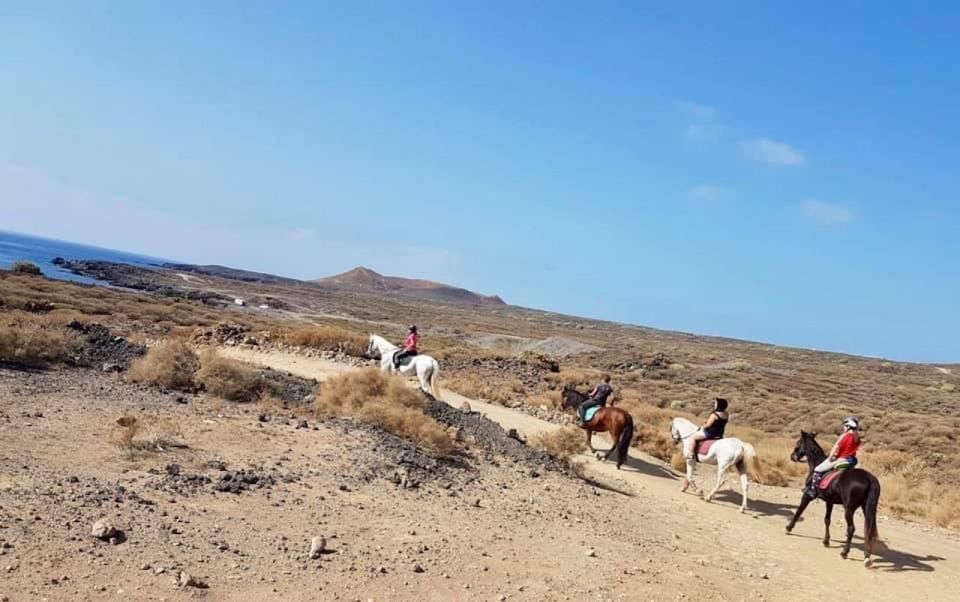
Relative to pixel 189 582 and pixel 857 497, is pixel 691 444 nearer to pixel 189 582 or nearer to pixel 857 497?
pixel 857 497

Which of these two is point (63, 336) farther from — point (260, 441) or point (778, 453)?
point (778, 453)

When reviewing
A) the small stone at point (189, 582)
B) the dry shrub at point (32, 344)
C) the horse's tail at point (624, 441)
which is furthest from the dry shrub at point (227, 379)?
the horse's tail at point (624, 441)

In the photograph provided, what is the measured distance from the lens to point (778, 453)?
1920 cm

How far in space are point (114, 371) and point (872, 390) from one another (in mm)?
48575

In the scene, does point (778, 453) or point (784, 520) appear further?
point (778, 453)

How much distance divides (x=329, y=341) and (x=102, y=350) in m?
12.0

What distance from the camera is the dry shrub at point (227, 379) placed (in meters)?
→ 13.6

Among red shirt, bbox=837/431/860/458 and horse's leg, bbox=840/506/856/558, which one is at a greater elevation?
red shirt, bbox=837/431/860/458

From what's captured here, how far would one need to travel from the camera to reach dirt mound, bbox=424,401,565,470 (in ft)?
43.1

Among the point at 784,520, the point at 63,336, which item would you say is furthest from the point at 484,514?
the point at 63,336

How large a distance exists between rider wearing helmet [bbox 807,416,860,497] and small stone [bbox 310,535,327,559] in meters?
8.38

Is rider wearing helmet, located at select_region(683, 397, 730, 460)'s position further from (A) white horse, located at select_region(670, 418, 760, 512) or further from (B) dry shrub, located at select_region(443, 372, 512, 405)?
(B) dry shrub, located at select_region(443, 372, 512, 405)

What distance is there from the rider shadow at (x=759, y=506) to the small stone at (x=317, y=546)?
31.5 ft

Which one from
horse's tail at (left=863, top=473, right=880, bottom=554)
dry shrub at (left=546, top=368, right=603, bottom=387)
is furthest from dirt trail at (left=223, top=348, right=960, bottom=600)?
dry shrub at (left=546, top=368, right=603, bottom=387)
